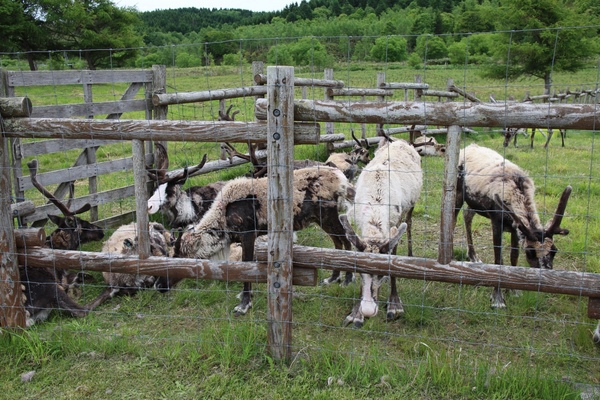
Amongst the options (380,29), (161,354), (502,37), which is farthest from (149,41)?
(161,354)

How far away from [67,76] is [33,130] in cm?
337

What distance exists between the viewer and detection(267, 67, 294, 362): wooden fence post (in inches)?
149

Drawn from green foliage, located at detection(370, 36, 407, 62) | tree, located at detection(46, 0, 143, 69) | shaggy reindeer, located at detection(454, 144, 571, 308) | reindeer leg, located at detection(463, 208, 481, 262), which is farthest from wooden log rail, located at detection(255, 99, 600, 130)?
tree, located at detection(46, 0, 143, 69)

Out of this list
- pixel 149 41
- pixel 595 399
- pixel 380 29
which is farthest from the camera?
pixel 149 41

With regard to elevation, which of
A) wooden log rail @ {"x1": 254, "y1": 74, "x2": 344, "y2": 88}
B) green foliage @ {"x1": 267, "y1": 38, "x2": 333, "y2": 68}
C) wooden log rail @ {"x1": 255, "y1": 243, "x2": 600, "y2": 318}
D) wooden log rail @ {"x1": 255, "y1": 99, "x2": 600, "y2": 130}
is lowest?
wooden log rail @ {"x1": 255, "y1": 243, "x2": 600, "y2": 318}

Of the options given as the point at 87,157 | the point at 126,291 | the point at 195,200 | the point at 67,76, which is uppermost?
the point at 67,76

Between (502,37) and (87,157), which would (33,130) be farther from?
(502,37)

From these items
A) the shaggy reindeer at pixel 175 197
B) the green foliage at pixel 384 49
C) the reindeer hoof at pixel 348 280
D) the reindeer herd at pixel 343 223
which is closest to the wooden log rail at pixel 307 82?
the shaggy reindeer at pixel 175 197

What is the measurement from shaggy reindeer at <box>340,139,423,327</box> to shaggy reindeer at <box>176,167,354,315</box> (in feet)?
1.15

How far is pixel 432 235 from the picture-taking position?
784cm

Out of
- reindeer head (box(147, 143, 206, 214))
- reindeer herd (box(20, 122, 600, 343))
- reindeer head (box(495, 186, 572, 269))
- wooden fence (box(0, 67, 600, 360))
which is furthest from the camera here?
reindeer head (box(147, 143, 206, 214))

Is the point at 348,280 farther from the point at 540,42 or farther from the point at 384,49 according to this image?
the point at 540,42

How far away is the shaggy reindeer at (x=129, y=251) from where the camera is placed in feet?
19.7

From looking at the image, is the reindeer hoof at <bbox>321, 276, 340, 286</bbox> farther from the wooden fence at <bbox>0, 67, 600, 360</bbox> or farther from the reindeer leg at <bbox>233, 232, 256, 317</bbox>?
the wooden fence at <bbox>0, 67, 600, 360</bbox>
